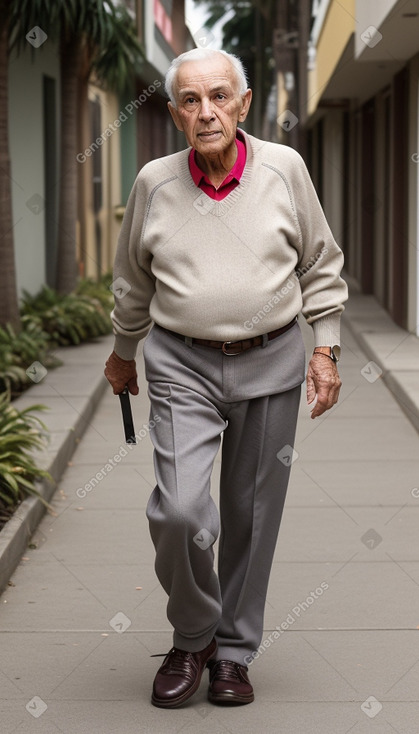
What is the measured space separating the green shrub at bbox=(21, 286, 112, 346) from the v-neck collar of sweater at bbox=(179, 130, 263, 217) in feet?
27.9

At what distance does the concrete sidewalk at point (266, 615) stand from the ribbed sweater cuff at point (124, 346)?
1041 millimetres

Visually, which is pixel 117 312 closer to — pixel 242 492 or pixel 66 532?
pixel 242 492

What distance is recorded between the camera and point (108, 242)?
68.2 ft

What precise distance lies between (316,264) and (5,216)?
6807 mm

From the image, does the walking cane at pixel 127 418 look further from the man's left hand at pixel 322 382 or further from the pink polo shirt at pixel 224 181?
the pink polo shirt at pixel 224 181

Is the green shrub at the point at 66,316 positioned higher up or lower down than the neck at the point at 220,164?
lower down

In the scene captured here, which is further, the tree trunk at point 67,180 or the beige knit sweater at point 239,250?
the tree trunk at point 67,180

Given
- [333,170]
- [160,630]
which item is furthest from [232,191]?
[333,170]

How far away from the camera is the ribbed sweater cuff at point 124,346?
4062 mm

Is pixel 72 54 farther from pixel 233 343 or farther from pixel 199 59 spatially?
pixel 233 343

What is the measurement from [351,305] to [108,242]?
213 inches

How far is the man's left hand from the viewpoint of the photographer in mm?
3803

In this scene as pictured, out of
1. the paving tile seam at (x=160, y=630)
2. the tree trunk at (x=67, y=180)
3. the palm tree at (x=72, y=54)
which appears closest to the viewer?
the paving tile seam at (x=160, y=630)

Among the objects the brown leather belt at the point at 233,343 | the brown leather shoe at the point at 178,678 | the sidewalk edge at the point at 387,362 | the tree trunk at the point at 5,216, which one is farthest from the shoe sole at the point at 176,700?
the tree trunk at the point at 5,216
